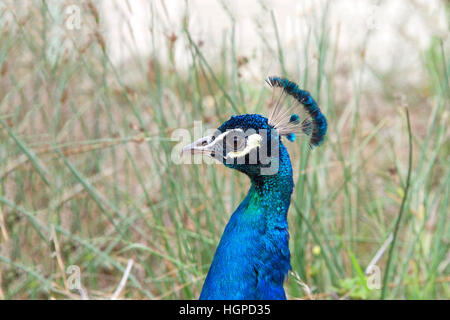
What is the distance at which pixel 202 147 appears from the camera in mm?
704

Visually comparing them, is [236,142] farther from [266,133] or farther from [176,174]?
[176,174]

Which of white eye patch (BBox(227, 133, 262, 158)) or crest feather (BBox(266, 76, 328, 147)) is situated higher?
crest feather (BBox(266, 76, 328, 147))

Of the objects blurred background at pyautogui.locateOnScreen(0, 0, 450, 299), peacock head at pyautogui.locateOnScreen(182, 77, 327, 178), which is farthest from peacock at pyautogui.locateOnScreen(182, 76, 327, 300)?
blurred background at pyautogui.locateOnScreen(0, 0, 450, 299)

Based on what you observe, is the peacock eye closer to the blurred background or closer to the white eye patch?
the white eye patch

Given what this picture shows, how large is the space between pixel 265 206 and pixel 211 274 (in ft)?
0.45

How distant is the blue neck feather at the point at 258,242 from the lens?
0.73 meters

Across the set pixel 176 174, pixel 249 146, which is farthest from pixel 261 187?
pixel 176 174

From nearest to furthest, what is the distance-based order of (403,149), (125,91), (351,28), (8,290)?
(125,91) < (8,290) < (351,28) < (403,149)

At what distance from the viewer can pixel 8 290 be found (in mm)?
1407

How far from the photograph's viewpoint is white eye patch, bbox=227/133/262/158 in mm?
703

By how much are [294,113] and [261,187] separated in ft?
0.39

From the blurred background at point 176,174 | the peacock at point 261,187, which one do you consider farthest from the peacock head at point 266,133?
the blurred background at point 176,174
